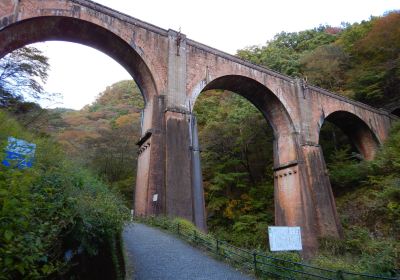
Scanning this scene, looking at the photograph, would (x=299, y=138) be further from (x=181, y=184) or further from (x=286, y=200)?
(x=181, y=184)

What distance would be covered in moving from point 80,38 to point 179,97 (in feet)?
15.1

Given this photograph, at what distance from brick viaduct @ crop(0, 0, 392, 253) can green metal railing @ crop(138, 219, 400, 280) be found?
8.16 ft

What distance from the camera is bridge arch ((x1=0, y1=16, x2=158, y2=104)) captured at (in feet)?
35.6

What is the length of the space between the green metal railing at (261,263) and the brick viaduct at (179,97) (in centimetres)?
249

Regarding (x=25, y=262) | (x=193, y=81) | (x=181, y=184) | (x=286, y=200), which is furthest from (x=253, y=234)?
(x=25, y=262)

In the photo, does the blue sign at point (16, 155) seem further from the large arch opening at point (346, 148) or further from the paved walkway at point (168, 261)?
the large arch opening at point (346, 148)

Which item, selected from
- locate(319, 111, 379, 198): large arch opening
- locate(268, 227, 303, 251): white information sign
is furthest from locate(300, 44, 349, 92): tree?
locate(268, 227, 303, 251): white information sign

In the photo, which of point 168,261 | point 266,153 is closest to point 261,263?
point 168,261

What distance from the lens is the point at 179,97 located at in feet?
42.8

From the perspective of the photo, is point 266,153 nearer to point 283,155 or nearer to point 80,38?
point 283,155

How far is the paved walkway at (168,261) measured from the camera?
5992 mm

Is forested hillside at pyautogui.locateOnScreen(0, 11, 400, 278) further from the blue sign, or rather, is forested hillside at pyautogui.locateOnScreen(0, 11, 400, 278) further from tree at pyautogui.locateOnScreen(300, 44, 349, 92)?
the blue sign

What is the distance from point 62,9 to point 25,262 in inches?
434

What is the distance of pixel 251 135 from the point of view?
67.9 feet
